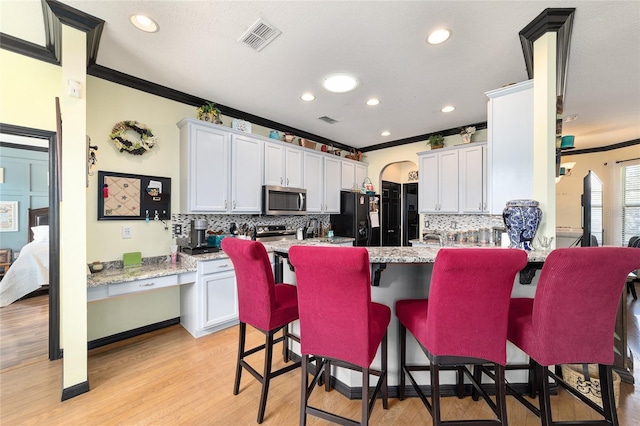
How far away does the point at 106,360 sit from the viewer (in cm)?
236

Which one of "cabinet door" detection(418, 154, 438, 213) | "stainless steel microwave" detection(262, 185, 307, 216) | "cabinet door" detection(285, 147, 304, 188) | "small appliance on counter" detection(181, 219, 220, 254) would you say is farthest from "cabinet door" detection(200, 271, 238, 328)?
"cabinet door" detection(418, 154, 438, 213)

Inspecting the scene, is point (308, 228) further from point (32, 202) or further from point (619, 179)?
point (619, 179)

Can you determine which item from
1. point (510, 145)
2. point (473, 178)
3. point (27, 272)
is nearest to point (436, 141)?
point (473, 178)

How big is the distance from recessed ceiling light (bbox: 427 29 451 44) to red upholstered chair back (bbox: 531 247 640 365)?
71.3 inches

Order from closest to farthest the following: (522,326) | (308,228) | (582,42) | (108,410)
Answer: (522,326), (108,410), (582,42), (308,228)

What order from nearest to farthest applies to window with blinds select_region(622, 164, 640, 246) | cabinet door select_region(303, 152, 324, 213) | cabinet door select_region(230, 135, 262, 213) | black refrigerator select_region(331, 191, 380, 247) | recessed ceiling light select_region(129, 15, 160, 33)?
1. recessed ceiling light select_region(129, 15, 160, 33)
2. cabinet door select_region(230, 135, 262, 213)
3. cabinet door select_region(303, 152, 324, 213)
4. black refrigerator select_region(331, 191, 380, 247)
5. window with blinds select_region(622, 164, 640, 246)

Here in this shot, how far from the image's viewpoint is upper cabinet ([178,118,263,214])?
3045 mm

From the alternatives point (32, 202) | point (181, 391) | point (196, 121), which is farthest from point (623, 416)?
point (32, 202)

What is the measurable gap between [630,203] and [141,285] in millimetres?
8283

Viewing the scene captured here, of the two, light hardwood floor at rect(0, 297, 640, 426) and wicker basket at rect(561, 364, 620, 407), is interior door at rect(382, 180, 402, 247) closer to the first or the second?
light hardwood floor at rect(0, 297, 640, 426)

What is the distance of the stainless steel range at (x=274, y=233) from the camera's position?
3809 millimetres

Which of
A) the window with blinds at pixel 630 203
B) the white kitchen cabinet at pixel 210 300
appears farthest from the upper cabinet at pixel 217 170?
the window with blinds at pixel 630 203

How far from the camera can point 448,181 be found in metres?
4.30

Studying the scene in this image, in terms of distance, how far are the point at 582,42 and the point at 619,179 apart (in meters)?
4.87
